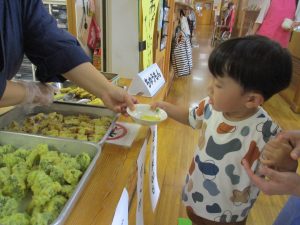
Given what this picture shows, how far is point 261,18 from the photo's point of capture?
108 inches

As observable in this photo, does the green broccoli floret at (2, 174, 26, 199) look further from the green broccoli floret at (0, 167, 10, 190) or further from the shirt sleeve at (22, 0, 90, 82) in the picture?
the shirt sleeve at (22, 0, 90, 82)

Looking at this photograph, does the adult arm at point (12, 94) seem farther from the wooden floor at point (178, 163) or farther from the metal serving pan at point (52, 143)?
the wooden floor at point (178, 163)

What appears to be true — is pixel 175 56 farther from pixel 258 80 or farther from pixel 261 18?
pixel 258 80

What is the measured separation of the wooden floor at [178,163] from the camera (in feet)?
5.34

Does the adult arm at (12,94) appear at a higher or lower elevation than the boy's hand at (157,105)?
higher

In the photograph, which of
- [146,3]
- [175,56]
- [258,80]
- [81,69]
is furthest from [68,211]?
[175,56]

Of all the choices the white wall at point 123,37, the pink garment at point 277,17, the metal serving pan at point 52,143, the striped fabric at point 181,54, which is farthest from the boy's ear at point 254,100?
the striped fabric at point 181,54

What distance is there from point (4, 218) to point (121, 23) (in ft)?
4.25

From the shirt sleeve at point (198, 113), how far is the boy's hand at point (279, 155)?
30 cm

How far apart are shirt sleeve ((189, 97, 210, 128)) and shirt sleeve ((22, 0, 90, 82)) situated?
18.2 inches

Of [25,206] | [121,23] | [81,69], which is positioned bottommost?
[25,206]

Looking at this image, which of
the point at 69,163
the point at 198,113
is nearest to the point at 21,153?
the point at 69,163

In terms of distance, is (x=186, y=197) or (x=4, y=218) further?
(x=186, y=197)

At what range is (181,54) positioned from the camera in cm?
358
